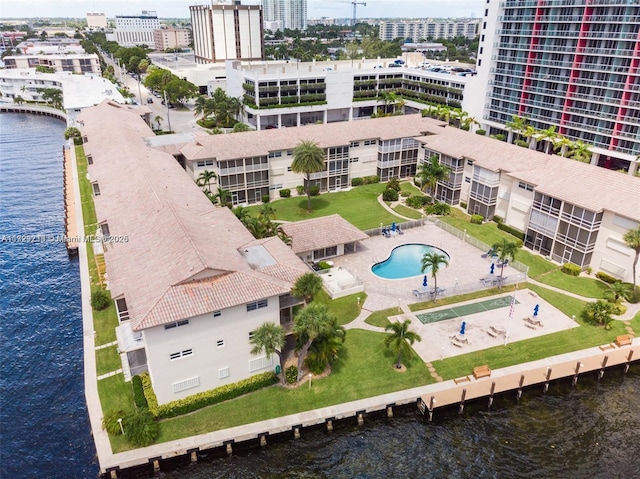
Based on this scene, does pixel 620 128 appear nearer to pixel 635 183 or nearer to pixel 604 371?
pixel 635 183

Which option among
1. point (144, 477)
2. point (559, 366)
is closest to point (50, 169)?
point (144, 477)

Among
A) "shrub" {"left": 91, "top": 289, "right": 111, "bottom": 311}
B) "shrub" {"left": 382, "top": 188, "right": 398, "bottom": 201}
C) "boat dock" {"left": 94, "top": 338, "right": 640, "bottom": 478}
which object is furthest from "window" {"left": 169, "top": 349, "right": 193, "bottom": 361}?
"shrub" {"left": 382, "top": 188, "right": 398, "bottom": 201}

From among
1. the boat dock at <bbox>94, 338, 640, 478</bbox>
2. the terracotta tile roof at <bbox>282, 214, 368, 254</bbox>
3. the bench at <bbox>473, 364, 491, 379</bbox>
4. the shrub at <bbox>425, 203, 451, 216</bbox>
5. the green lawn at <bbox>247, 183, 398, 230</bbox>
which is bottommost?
the boat dock at <bbox>94, 338, 640, 478</bbox>

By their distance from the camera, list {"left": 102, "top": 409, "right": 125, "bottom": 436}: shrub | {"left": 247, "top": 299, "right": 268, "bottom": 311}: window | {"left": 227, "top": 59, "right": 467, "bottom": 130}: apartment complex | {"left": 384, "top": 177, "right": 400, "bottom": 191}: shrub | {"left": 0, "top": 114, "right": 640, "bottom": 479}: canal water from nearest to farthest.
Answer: {"left": 0, "top": 114, "right": 640, "bottom": 479}: canal water, {"left": 102, "top": 409, "right": 125, "bottom": 436}: shrub, {"left": 247, "top": 299, "right": 268, "bottom": 311}: window, {"left": 384, "top": 177, "right": 400, "bottom": 191}: shrub, {"left": 227, "top": 59, "right": 467, "bottom": 130}: apartment complex

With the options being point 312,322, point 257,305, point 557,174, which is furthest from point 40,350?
point 557,174

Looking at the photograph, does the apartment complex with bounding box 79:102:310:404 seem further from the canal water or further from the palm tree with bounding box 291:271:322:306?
the canal water

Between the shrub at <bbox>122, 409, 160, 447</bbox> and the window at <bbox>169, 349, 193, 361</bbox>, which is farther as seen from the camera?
the window at <bbox>169, 349, 193, 361</bbox>

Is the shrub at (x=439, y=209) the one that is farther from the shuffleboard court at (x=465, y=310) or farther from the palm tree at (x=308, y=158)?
Result: the shuffleboard court at (x=465, y=310)
